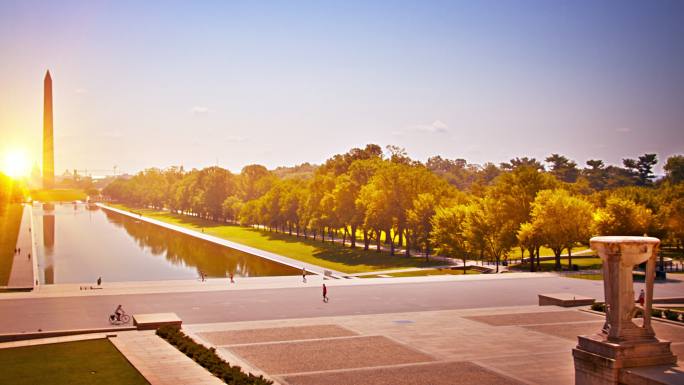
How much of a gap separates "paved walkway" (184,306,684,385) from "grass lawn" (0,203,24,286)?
2873 cm

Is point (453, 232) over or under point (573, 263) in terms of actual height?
over

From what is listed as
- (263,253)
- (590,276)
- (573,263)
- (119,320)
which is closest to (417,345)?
(119,320)

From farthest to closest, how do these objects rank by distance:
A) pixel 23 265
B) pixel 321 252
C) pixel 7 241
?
pixel 7 241
pixel 321 252
pixel 23 265

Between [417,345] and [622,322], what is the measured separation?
12331 mm

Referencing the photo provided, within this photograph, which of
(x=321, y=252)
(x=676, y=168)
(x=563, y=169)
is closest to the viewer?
(x=321, y=252)

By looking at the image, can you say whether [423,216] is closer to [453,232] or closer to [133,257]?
[453,232]

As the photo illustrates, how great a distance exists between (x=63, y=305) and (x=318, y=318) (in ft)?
49.5

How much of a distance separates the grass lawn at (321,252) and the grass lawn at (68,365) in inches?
1579

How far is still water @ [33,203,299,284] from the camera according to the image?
69.3 meters

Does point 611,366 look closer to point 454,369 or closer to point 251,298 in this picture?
point 454,369

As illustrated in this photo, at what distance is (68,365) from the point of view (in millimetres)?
27000

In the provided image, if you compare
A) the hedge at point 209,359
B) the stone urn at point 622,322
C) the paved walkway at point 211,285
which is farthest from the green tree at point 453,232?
the stone urn at point 622,322

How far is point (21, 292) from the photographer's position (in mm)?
48500

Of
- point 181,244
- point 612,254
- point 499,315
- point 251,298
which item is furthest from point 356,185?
point 612,254
